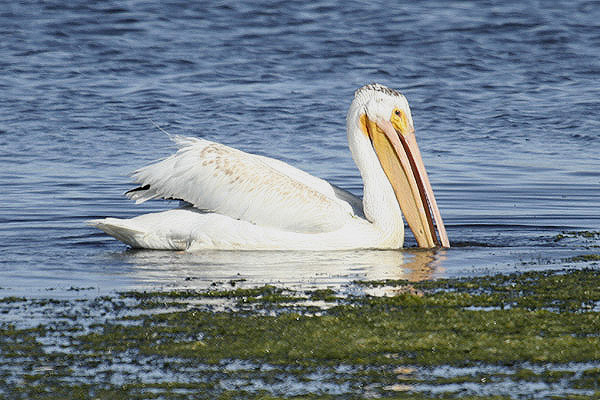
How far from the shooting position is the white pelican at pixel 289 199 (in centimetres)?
722

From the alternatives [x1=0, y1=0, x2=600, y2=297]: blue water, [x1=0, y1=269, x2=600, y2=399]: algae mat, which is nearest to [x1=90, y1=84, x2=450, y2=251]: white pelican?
[x1=0, y1=0, x2=600, y2=297]: blue water

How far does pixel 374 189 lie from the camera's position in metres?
7.52

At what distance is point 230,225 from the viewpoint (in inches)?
287

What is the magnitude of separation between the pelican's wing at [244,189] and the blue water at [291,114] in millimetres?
274

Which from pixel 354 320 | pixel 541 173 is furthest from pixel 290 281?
pixel 541 173

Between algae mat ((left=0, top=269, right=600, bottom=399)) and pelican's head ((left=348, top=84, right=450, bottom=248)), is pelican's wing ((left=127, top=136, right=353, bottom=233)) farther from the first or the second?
algae mat ((left=0, top=269, right=600, bottom=399))

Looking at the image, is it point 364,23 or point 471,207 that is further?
point 364,23

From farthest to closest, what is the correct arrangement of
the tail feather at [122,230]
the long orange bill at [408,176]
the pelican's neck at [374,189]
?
1. the long orange bill at [408,176]
2. the pelican's neck at [374,189]
3. the tail feather at [122,230]

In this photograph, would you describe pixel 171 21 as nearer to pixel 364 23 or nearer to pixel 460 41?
pixel 364 23

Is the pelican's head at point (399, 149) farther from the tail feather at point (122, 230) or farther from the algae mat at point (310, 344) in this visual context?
the algae mat at point (310, 344)

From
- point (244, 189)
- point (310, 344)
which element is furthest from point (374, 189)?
point (310, 344)

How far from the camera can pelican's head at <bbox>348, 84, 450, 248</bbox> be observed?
7605 mm

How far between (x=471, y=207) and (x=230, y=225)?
2.59 m

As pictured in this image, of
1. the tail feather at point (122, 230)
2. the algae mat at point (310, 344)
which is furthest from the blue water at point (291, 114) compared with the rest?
the algae mat at point (310, 344)
